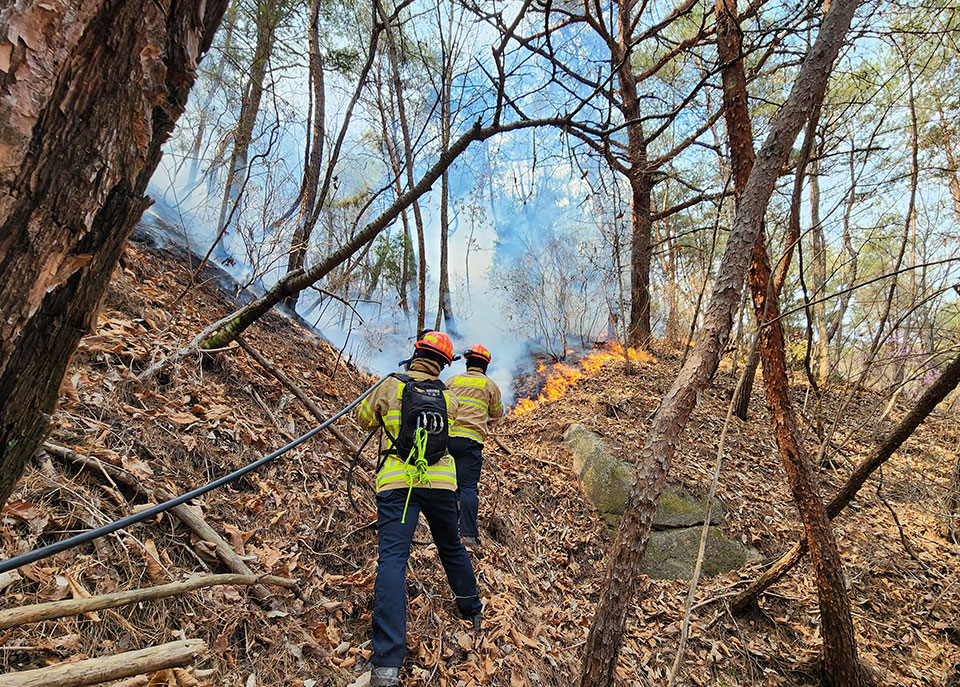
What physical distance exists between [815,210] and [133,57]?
1635cm

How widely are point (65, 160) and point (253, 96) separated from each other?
807 centimetres

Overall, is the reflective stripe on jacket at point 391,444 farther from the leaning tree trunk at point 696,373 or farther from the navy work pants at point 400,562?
the leaning tree trunk at point 696,373

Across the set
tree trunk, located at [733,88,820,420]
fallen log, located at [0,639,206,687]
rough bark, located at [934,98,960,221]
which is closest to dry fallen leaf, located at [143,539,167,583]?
fallen log, located at [0,639,206,687]

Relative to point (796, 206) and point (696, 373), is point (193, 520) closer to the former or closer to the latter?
point (696, 373)

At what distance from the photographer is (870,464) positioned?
418 cm

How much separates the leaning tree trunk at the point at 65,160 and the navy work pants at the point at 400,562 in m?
2.39

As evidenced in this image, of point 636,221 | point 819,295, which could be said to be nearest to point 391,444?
point 636,221

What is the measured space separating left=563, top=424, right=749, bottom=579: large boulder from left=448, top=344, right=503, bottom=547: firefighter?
197 centimetres

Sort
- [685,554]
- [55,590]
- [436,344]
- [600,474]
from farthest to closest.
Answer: [600,474]
[685,554]
[436,344]
[55,590]

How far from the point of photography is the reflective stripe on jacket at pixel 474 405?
199 inches

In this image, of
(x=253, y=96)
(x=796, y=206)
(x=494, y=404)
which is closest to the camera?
(x=796, y=206)

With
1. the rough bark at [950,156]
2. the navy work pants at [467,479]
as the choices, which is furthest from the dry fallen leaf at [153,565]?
the rough bark at [950,156]

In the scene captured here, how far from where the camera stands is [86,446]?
2791 mm

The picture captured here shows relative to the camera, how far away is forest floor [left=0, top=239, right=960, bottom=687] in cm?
241
